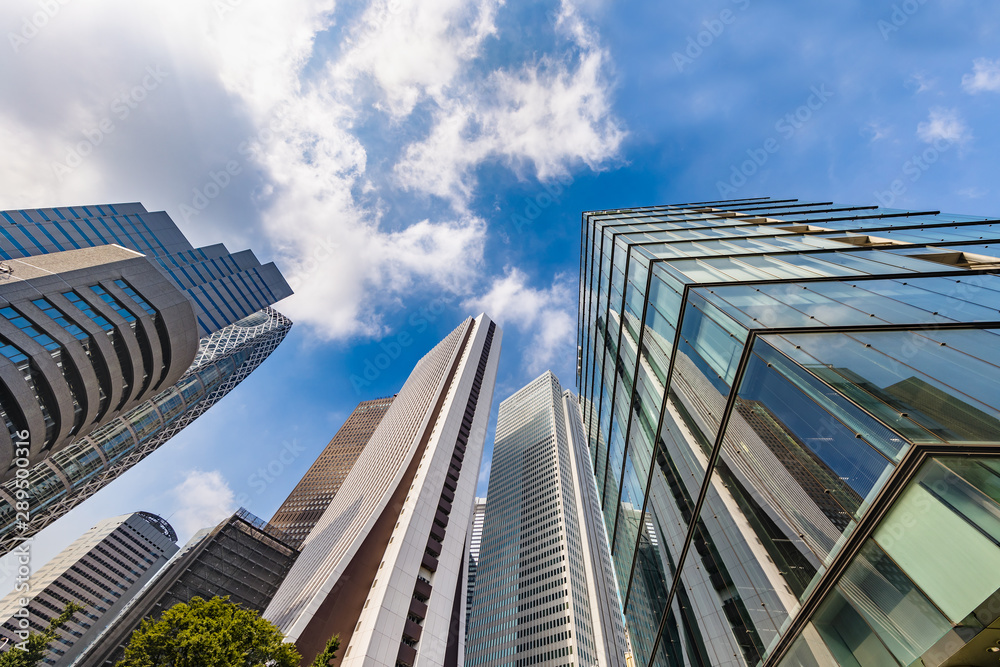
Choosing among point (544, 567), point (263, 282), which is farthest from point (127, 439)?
point (544, 567)

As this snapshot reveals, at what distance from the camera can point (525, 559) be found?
308ft

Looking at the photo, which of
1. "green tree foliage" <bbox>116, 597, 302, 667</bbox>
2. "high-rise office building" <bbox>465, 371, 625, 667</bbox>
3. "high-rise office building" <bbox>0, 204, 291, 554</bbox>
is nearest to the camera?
"green tree foliage" <bbox>116, 597, 302, 667</bbox>

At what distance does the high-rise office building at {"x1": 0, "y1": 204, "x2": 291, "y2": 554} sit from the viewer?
24625mm

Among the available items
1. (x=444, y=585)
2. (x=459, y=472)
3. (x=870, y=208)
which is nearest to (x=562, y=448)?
(x=459, y=472)

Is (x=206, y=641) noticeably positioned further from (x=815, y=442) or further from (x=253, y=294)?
(x=253, y=294)

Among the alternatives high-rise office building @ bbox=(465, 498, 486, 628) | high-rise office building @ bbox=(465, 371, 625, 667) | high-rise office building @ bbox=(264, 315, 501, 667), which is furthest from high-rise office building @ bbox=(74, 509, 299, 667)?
high-rise office building @ bbox=(465, 498, 486, 628)

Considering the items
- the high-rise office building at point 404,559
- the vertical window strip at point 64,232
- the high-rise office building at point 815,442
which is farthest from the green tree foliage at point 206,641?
the vertical window strip at point 64,232

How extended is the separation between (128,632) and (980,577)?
231ft

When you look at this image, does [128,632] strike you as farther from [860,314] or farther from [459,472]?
[860,314]

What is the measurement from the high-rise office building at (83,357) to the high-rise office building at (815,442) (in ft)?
121

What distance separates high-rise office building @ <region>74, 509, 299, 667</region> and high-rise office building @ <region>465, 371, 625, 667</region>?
166 feet

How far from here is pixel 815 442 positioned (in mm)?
6594

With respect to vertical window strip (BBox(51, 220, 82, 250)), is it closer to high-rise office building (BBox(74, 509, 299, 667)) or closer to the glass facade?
the glass facade

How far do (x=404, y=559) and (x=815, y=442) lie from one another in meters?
32.4
